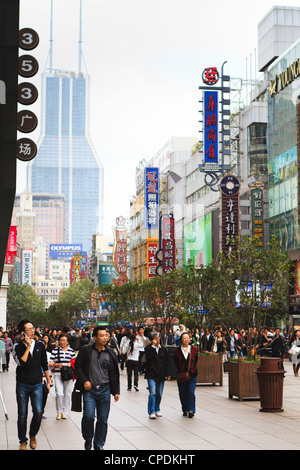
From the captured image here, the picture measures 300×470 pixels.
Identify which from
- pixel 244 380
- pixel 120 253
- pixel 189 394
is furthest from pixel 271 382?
pixel 120 253

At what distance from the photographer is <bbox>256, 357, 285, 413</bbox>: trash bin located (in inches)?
612

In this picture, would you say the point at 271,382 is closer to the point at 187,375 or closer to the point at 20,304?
the point at 187,375

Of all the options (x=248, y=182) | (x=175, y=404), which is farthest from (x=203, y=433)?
(x=248, y=182)

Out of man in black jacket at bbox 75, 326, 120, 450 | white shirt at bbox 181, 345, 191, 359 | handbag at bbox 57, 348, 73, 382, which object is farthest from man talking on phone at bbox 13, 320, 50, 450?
white shirt at bbox 181, 345, 191, 359

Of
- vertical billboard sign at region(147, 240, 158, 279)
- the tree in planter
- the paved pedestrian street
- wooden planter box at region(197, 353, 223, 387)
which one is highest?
vertical billboard sign at region(147, 240, 158, 279)

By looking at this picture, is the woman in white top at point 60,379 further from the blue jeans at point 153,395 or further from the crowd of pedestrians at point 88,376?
the blue jeans at point 153,395

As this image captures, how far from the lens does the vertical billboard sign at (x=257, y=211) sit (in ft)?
171

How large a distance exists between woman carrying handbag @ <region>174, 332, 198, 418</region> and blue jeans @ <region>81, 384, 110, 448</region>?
5.23 m

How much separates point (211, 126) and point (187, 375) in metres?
42.7

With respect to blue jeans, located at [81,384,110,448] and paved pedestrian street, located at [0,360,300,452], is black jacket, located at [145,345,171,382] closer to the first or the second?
paved pedestrian street, located at [0,360,300,452]

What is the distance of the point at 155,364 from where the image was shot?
50.3 feet

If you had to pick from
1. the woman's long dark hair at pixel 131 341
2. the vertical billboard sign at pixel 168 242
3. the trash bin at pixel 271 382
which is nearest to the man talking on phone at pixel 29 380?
the trash bin at pixel 271 382

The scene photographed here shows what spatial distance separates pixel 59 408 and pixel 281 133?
130ft
